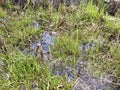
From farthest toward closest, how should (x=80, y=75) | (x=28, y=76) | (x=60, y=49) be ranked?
(x=60, y=49), (x=80, y=75), (x=28, y=76)

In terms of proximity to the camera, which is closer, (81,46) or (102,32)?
(81,46)

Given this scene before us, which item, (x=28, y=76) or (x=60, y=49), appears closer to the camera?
(x=28, y=76)

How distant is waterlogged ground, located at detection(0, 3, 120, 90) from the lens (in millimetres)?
1956

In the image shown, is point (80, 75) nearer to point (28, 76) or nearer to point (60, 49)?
point (60, 49)

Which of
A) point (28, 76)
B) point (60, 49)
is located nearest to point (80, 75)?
point (60, 49)

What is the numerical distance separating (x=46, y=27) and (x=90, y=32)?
0.47 m

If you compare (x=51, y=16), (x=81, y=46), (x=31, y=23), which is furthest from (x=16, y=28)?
(x=81, y=46)

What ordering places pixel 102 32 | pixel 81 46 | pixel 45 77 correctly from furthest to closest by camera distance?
pixel 102 32, pixel 81 46, pixel 45 77

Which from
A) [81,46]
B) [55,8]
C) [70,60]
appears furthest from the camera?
[55,8]

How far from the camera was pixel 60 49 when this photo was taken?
2.23 metres

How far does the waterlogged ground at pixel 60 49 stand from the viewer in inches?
77.0

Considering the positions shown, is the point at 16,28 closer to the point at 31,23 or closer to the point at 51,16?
the point at 31,23

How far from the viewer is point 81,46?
2.29 m

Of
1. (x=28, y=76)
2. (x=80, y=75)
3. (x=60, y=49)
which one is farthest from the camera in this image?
(x=60, y=49)
